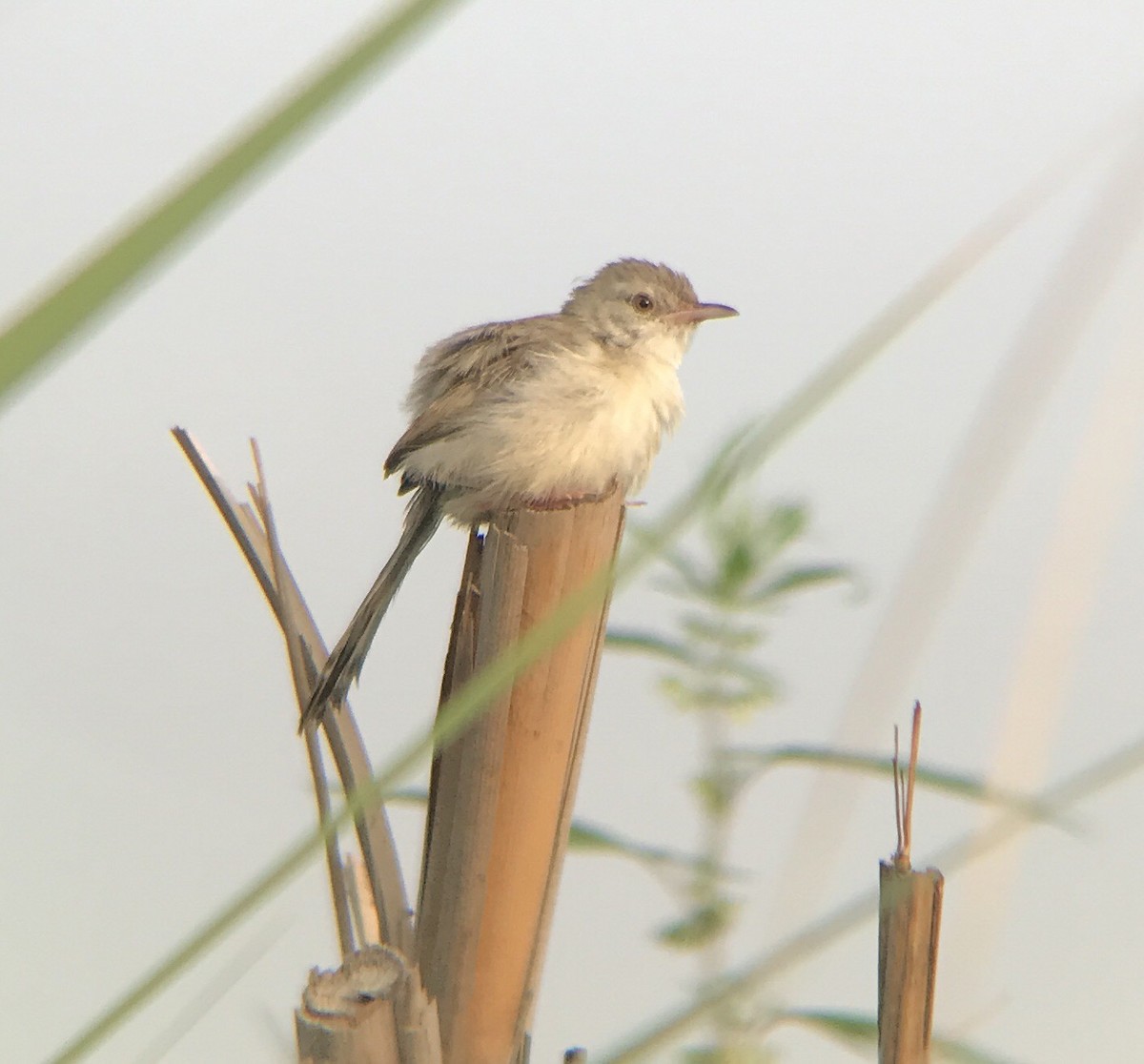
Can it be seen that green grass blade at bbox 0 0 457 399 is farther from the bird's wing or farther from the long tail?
the bird's wing

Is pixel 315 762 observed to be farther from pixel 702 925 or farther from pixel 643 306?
pixel 643 306

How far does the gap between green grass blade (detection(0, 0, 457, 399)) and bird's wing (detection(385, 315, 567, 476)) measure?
2.00 meters

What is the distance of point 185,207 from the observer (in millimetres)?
345

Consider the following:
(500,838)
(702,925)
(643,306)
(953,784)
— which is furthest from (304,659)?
(643,306)

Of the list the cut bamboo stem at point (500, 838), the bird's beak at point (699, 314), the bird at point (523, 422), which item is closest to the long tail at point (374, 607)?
the bird at point (523, 422)

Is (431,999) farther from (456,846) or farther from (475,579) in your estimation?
(475,579)

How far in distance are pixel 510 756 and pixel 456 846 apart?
93 mm

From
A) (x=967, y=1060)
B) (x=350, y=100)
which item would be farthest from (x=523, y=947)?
(x=350, y=100)

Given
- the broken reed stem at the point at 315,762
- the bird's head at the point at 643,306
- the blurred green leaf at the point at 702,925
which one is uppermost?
the bird's head at the point at 643,306

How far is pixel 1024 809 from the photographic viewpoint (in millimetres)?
870

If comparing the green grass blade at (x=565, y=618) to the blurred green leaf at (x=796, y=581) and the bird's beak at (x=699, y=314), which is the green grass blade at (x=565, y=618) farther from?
the bird's beak at (x=699, y=314)

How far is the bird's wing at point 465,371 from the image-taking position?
239 centimetres

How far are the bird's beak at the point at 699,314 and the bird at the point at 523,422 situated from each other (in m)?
0.19

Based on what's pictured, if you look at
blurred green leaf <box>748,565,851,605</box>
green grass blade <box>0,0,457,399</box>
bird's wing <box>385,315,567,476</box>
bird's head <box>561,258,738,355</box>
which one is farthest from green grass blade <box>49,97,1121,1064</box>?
bird's head <box>561,258,738,355</box>
